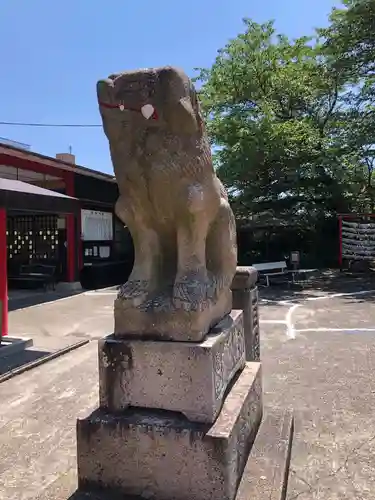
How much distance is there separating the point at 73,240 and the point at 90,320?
4709mm

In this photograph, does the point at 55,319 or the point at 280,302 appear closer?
the point at 55,319

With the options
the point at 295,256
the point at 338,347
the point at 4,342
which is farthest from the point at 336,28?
the point at 4,342

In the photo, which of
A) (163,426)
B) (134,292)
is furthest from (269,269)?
(163,426)

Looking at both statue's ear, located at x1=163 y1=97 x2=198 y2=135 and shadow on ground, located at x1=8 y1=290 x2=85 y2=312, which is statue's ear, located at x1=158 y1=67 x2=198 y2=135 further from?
shadow on ground, located at x1=8 y1=290 x2=85 y2=312

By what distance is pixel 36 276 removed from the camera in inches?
462

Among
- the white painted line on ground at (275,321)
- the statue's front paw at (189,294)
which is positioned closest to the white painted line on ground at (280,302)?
the white painted line on ground at (275,321)

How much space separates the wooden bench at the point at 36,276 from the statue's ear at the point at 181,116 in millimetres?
10114

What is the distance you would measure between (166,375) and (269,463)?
794 mm

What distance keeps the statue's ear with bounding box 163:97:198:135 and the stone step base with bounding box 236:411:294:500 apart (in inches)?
71.4

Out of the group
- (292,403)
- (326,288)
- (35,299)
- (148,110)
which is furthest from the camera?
(326,288)

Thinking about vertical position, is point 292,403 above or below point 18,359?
below

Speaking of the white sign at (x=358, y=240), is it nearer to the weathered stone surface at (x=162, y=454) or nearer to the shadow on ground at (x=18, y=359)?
the shadow on ground at (x=18, y=359)

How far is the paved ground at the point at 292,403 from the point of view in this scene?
253 cm

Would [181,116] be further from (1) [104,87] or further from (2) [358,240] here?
(2) [358,240]
